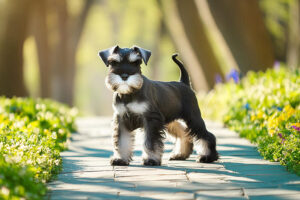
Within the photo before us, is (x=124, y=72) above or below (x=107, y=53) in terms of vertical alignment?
below

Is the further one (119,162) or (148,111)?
(119,162)

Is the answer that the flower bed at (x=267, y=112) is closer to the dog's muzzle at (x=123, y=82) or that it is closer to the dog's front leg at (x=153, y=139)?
the dog's front leg at (x=153, y=139)

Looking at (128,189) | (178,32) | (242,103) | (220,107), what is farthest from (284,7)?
(128,189)

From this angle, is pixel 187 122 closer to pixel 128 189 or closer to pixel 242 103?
pixel 128 189

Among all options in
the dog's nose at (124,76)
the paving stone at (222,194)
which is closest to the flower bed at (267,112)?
the paving stone at (222,194)

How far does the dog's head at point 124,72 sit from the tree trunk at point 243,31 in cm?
839

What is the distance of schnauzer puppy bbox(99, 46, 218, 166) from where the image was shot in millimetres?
5398

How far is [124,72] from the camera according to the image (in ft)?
17.5

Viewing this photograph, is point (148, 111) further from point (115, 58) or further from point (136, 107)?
point (115, 58)

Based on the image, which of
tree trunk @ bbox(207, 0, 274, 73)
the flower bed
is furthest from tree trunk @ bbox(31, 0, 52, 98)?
the flower bed

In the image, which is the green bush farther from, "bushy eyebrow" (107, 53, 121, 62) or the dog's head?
"bushy eyebrow" (107, 53, 121, 62)

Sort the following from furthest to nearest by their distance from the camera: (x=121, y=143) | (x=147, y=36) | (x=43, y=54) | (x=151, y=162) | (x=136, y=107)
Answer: (x=147, y=36)
(x=43, y=54)
(x=121, y=143)
(x=151, y=162)
(x=136, y=107)

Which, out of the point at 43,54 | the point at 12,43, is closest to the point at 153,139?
the point at 12,43

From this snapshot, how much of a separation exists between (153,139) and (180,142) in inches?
34.1
